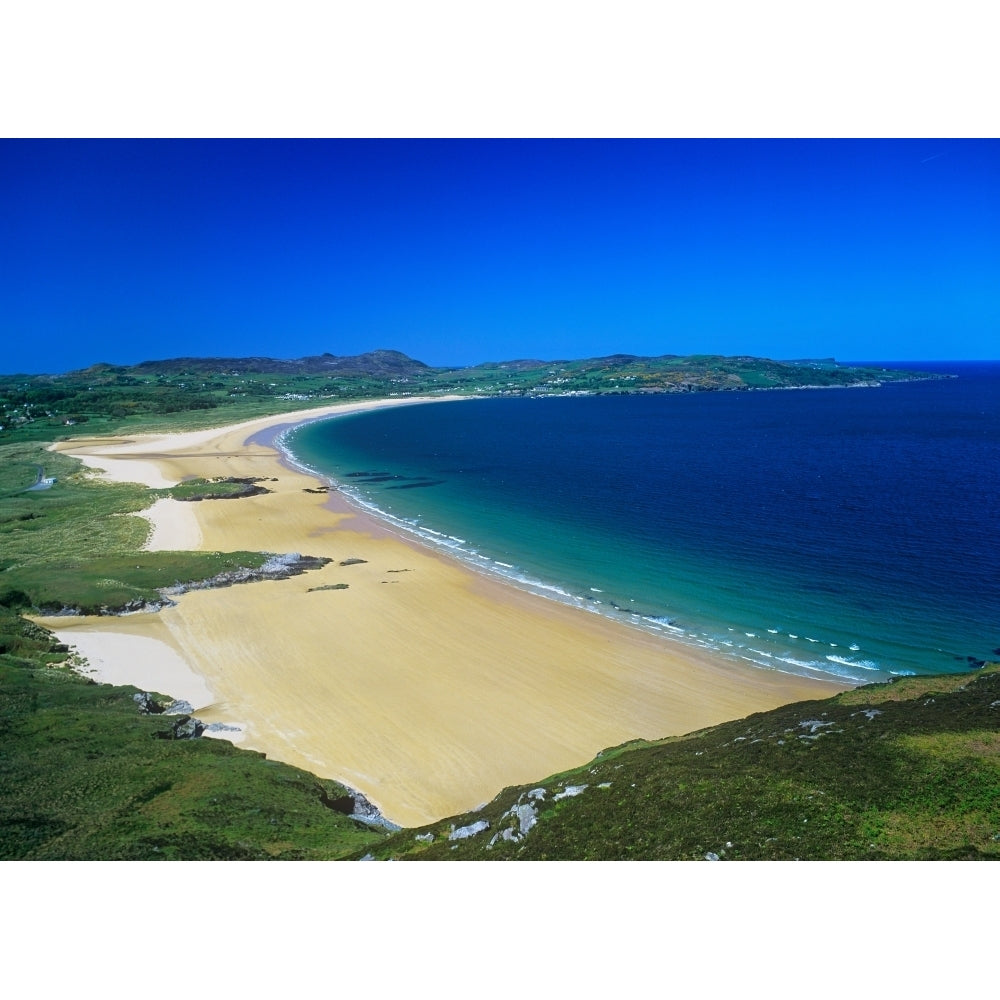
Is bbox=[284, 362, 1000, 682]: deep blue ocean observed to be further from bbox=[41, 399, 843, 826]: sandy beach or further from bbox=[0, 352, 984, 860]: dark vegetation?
bbox=[0, 352, 984, 860]: dark vegetation

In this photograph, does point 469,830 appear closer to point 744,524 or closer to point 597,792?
point 597,792

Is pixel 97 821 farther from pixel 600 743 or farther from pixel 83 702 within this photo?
pixel 600 743

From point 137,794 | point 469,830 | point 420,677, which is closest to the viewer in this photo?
point 469,830

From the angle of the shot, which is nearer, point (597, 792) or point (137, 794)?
point (597, 792)

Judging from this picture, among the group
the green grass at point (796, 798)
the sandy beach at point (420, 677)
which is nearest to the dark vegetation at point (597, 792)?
the green grass at point (796, 798)

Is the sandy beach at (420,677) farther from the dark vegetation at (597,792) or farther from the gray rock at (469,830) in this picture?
the gray rock at (469,830)

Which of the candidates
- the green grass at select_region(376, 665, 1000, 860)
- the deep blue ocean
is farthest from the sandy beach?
the green grass at select_region(376, 665, 1000, 860)

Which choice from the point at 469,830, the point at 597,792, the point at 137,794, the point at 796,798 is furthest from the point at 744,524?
the point at 137,794
